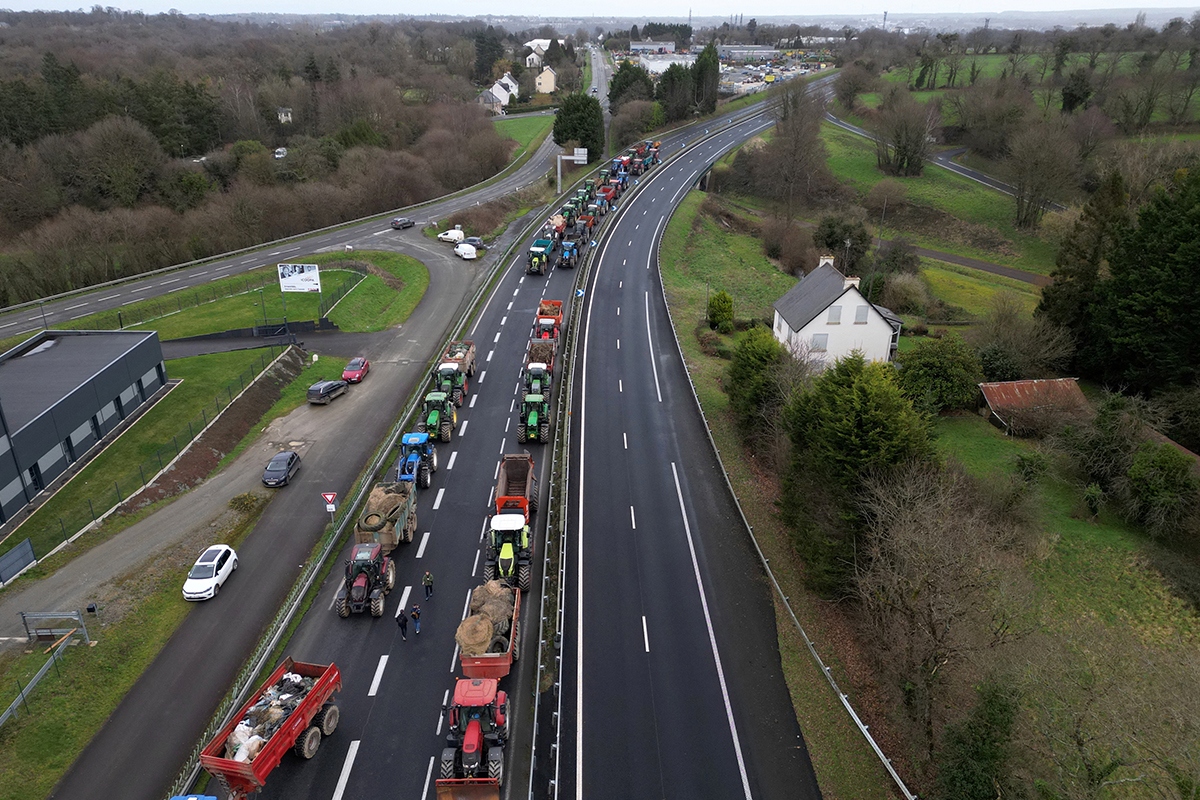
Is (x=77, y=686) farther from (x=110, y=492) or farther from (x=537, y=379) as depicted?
(x=537, y=379)

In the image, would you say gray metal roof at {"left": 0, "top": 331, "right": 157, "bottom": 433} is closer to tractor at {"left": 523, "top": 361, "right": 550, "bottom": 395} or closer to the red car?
the red car

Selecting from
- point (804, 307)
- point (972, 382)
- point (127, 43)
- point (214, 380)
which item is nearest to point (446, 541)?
point (214, 380)

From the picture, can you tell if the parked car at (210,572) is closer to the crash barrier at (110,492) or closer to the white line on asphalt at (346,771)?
the crash barrier at (110,492)

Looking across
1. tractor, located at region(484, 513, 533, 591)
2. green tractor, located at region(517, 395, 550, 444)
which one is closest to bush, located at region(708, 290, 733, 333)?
green tractor, located at region(517, 395, 550, 444)

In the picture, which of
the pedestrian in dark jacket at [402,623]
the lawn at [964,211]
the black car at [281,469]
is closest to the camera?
the pedestrian in dark jacket at [402,623]

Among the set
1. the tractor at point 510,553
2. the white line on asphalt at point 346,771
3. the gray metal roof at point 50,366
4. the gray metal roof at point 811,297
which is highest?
the gray metal roof at point 811,297

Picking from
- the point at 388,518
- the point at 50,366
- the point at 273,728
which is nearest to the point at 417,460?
the point at 388,518

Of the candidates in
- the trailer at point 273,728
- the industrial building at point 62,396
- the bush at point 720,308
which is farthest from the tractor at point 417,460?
the bush at point 720,308
